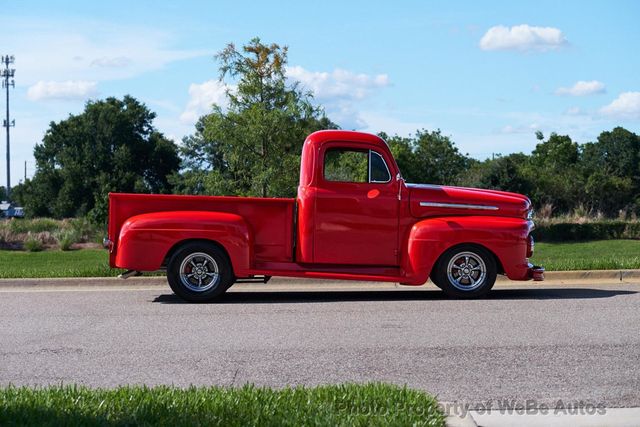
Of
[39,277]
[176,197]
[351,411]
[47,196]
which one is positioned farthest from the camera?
[47,196]

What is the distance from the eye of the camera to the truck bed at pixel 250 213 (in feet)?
36.2

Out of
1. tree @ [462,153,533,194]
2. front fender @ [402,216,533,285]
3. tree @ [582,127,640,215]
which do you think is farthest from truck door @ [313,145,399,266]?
tree @ [582,127,640,215]

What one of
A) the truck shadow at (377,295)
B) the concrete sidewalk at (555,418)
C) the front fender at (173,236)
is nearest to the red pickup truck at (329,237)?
the front fender at (173,236)

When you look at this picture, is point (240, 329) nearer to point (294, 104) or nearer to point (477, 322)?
point (477, 322)

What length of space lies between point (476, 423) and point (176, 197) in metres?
6.49

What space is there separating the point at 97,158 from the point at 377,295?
205 ft

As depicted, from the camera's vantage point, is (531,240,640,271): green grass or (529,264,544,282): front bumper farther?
(531,240,640,271): green grass

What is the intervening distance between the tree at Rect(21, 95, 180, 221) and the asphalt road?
2332 inches

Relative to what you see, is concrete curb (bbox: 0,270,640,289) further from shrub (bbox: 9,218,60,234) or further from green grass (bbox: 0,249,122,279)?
shrub (bbox: 9,218,60,234)

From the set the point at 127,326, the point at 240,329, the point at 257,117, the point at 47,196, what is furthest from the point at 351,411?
the point at 47,196

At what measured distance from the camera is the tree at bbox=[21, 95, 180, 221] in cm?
6988

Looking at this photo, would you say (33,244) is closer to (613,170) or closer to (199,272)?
(199,272)

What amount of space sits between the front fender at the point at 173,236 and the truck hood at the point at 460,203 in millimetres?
2241

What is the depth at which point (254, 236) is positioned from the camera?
36.4 ft
